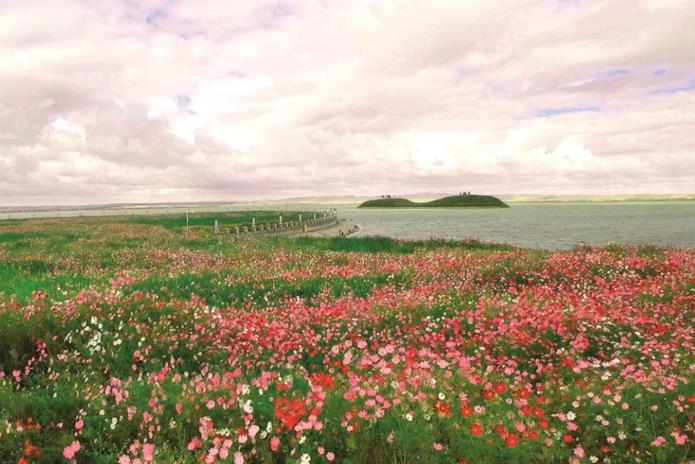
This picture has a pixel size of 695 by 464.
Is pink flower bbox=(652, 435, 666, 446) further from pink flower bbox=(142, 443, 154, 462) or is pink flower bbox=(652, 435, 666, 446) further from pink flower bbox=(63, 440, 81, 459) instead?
pink flower bbox=(63, 440, 81, 459)

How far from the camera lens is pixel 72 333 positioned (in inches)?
292

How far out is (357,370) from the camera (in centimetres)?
630

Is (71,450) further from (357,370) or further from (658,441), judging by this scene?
(658,441)

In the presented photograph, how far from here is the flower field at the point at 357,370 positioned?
392cm

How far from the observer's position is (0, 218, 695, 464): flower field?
3922 mm

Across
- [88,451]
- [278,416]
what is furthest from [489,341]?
[88,451]

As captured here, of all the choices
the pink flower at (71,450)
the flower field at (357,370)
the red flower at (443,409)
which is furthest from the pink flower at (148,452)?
the red flower at (443,409)

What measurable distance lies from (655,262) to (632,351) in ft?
30.2

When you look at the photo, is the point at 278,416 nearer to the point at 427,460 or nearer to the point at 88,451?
the point at 427,460

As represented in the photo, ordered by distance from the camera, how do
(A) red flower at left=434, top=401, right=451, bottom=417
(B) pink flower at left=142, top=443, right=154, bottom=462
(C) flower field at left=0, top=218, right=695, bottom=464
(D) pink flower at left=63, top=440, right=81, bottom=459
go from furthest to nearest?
(A) red flower at left=434, top=401, right=451, bottom=417, (C) flower field at left=0, top=218, right=695, bottom=464, (D) pink flower at left=63, top=440, right=81, bottom=459, (B) pink flower at left=142, top=443, right=154, bottom=462

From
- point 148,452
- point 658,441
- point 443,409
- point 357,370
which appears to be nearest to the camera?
point 148,452

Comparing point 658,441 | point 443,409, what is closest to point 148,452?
point 443,409

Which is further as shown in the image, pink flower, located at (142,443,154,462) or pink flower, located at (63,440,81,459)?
pink flower, located at (63,440,81,459)

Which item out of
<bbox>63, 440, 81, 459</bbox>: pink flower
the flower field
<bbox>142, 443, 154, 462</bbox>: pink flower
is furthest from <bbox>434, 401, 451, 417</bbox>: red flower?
<bbox>63, 440, 81, 459</bbox>: pink flower
